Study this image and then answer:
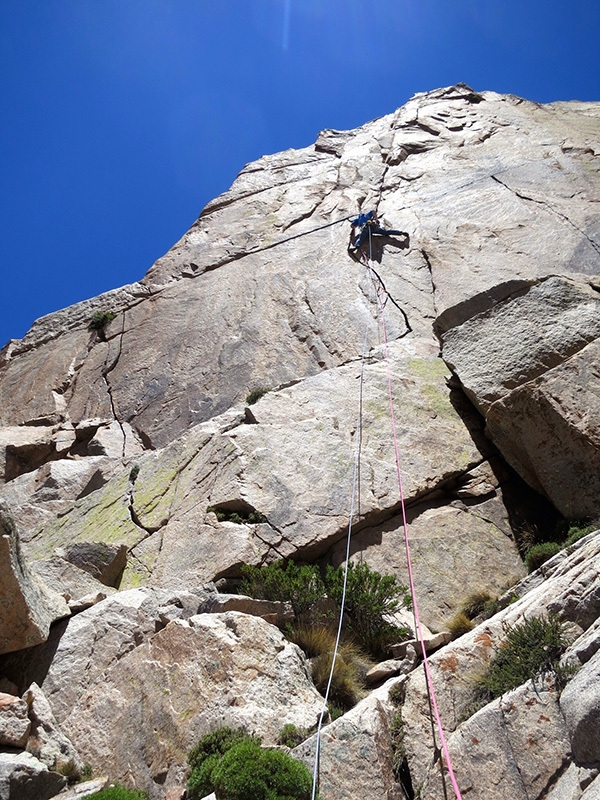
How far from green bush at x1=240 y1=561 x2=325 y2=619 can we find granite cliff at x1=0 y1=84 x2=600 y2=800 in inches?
21.7

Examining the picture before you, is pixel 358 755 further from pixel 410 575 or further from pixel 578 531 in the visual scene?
pixel 578 531

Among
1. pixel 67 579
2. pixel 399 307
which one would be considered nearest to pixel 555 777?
pixel 67 579

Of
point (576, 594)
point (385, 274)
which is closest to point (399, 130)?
point (385, 274)

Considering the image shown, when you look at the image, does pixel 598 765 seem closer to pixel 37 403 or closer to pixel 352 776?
pixel 352 776

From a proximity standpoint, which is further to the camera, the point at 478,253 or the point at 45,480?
the point at 478,253

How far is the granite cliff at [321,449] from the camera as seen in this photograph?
19.7 feet

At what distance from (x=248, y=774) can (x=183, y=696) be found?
1467mm

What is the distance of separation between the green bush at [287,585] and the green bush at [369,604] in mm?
246

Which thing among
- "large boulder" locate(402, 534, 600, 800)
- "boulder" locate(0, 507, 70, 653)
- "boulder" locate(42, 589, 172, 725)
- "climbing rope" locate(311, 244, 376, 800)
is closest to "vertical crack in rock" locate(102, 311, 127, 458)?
"climbing rope" locate(311, 244, 376, 800)

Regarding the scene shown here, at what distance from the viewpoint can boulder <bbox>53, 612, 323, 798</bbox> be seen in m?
6.11

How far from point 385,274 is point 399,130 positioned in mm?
10928

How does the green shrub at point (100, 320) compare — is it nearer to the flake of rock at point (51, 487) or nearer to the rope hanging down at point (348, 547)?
the flake of rock at point (51, 487)

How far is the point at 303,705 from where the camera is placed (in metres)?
6.42

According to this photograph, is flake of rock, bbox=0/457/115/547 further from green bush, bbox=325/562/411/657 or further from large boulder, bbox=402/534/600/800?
large boulder, bbox=402/534/600/800
